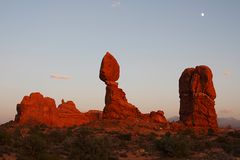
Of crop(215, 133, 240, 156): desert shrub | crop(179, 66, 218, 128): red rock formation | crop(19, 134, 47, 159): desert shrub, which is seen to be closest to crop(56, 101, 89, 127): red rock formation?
crop(179, 66, 218, 128): red rock formation

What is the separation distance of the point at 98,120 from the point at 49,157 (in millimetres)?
27938

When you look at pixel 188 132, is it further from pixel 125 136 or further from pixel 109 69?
pixel 109 69

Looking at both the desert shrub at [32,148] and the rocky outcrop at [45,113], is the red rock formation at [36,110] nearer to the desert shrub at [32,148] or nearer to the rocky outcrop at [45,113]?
the rocky outcrop at [45,113]

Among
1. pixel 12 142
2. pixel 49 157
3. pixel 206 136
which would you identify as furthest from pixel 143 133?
pixel 49 157

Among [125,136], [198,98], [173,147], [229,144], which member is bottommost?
[173,147]

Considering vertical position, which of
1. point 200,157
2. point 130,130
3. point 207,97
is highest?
point 207,97

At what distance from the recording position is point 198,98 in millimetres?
54156

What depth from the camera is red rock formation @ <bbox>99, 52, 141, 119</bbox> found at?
53281 millimetres

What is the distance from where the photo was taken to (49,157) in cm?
2570

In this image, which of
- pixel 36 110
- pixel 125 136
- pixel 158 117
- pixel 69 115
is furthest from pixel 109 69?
pixel 125 136

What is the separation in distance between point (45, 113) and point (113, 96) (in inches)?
347

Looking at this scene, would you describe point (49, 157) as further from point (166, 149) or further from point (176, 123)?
point (176, 123)

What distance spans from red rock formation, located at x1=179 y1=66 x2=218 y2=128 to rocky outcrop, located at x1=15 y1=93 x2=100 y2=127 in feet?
44.7

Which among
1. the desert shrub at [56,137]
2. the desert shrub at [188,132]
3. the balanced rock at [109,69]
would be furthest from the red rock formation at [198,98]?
the desert shrub at [56,137]
